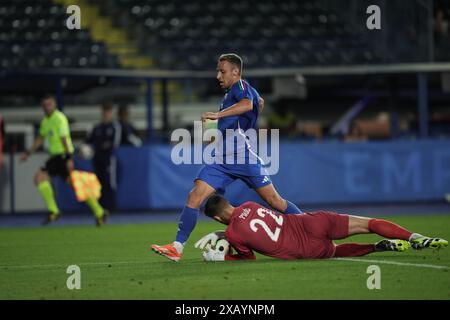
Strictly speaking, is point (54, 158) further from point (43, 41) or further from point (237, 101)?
point (43, 41)

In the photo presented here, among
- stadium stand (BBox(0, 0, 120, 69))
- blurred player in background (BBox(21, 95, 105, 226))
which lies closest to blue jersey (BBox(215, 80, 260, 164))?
blurred player in background (BBox(21, 95, 105, 226))

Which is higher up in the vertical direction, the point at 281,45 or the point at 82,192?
the point at 281,45

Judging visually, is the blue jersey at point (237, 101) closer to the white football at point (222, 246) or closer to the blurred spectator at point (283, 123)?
the white football at point (222, 246)

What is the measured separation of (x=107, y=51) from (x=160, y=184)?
302 inches

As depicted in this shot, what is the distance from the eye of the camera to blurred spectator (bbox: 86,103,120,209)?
805 inches

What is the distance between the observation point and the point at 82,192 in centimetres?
1780

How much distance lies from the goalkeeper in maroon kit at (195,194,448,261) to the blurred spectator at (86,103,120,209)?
10.1m

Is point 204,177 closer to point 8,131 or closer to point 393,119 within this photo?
point 393,119

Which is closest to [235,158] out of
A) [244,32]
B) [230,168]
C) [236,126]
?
[230,168]

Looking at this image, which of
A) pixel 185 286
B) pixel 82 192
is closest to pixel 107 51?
pixel 82 192

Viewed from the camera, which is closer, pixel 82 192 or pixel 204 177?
pixel 204 177
